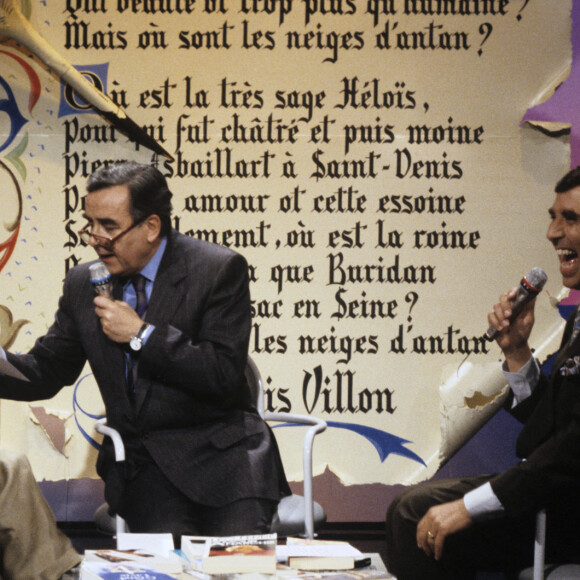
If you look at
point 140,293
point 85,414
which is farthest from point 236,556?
point 85,414

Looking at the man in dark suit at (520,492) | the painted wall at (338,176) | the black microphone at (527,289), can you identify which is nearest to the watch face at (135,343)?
the man in dark suit at (520,492)

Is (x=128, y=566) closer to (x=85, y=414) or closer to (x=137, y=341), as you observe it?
(x=137, y=341)

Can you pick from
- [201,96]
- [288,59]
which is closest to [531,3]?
[288,59]

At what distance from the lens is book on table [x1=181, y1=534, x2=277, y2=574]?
1786mm

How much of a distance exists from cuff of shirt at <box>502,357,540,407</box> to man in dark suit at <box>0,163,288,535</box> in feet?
2.47

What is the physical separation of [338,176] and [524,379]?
1.45 metres

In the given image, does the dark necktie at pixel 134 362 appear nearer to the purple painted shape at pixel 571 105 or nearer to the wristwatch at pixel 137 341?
the wristwatch at pixel 137 341

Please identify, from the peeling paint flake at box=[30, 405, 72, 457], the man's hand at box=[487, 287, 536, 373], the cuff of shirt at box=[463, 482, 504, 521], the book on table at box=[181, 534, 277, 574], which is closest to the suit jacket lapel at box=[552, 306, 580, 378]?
the man's hand at box=[487, 287, 536, 373]

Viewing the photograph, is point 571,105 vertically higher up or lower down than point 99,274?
→ higher up

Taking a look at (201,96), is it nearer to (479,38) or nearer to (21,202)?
(21,202)

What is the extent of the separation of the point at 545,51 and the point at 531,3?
0.22 m

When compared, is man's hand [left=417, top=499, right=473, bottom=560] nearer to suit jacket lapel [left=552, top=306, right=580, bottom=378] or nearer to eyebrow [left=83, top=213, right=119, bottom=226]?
suit jacket lapel [left=552, top=306, right=580, bottom=378]

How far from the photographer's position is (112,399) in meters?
2.54

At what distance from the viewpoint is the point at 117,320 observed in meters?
2.34
